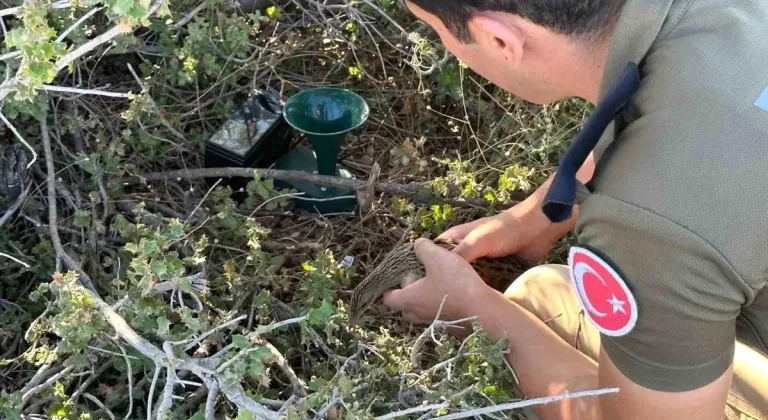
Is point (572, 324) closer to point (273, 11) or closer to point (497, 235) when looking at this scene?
point (497, 235)

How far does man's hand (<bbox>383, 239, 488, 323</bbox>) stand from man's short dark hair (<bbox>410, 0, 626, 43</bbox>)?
0.81 m

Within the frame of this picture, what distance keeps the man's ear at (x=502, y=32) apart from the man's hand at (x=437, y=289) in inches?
29.1

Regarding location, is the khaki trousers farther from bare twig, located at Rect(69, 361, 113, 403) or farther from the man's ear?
bare twig, located at Rect(69, 361, 113, 403)

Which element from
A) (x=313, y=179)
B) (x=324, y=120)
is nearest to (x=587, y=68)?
(x=313, y=179)

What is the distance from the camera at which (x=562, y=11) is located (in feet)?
4.29

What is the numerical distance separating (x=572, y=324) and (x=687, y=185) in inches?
38.0

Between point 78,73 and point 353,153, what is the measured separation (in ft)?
3.30

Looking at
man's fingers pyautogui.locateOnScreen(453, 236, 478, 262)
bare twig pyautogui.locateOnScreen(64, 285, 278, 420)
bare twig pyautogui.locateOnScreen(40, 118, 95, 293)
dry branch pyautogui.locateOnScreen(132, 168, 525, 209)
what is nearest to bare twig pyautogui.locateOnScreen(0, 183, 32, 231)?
bare twig pyautogui.locateOnScreen(40, 118, 95, 293)

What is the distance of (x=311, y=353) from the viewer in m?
2.13

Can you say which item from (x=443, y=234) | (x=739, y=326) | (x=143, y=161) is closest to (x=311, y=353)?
(x=443, y=234)

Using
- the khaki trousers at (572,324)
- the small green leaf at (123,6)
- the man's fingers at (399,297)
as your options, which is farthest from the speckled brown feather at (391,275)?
the small green leaf at (123,6)

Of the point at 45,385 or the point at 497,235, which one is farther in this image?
the point at 497,235

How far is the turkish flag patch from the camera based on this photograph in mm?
1251

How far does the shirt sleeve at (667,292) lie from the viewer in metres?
1.16
